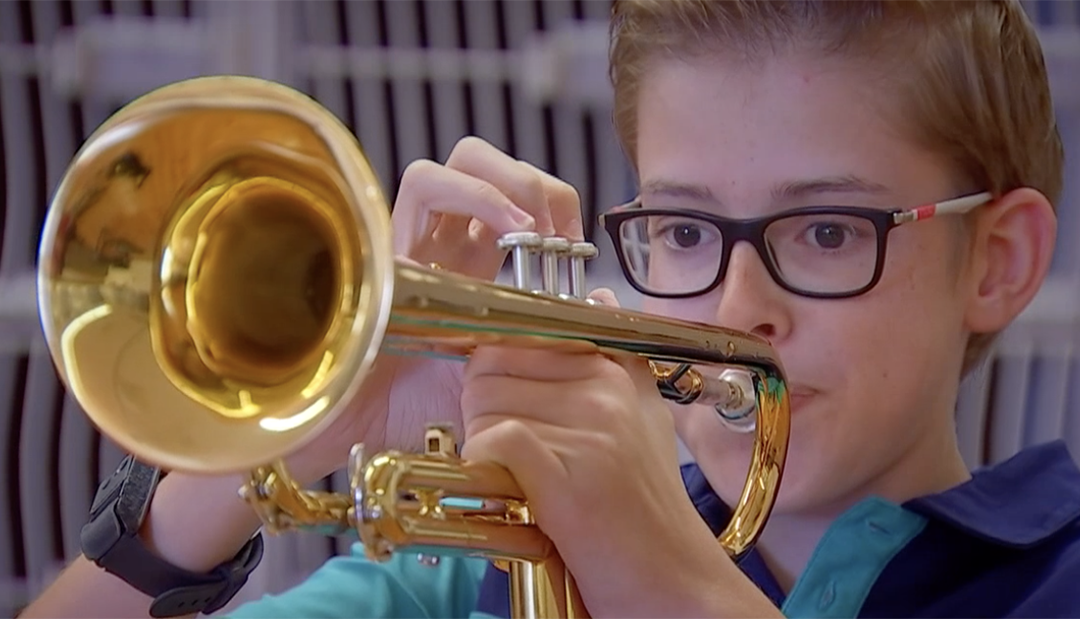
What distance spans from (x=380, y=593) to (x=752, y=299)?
Answer: 0.48 meters

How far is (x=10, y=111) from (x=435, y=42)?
2.12ft

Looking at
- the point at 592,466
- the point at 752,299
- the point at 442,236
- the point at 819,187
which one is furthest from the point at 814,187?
the point at 592,466

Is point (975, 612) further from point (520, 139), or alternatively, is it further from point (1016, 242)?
point (520, 139)

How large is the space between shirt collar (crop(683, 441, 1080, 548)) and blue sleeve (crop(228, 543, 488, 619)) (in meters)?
0.26

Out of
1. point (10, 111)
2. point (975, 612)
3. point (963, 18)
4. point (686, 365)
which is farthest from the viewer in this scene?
point (10, 111)

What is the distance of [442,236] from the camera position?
0.98 metres

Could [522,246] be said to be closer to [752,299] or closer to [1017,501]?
[752,299]

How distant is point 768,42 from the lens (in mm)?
1113

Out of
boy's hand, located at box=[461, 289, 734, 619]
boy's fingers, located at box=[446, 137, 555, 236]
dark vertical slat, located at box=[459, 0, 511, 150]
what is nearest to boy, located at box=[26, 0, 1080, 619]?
boy's fingers, located at box=[446, 137, 555, 236]

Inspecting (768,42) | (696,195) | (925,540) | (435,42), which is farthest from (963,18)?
(435,42)

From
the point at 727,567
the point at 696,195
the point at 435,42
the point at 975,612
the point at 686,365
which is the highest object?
the point at 435,42

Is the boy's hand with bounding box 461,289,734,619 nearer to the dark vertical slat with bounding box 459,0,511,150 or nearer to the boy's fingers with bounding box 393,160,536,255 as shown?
the boy's fingers with bounding box 393,160,536,255

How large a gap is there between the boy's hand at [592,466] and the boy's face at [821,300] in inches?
12.7

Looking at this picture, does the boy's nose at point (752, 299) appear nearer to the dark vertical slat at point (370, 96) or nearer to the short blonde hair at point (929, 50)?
the short blonde hair at point (929, 50)
